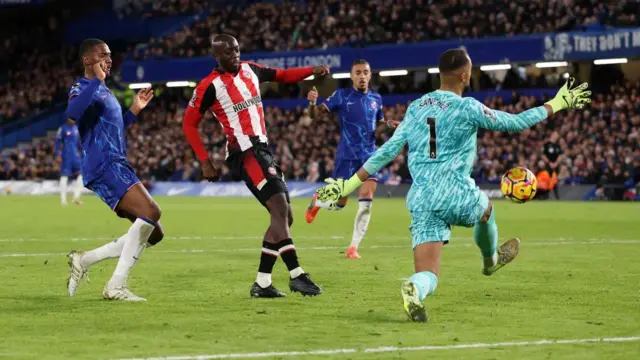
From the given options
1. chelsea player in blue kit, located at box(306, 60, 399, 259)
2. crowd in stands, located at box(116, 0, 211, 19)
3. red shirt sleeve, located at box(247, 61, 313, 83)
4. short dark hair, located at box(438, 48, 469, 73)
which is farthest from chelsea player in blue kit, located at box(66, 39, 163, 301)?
crowd in stands, located at box(116, 0, 211, 19)

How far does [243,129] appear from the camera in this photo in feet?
35.0

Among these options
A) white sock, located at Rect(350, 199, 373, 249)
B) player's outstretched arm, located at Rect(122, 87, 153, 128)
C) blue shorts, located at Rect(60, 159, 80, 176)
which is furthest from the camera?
blue shorts, located at Rect(60, 159, 80, 176)

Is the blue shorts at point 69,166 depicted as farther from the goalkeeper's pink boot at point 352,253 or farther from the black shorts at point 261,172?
the black shorts at point 261,172

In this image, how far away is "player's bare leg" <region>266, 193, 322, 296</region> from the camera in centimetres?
1055

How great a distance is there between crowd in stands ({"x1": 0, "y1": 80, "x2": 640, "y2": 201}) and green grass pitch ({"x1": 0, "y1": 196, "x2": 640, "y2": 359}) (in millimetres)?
17731

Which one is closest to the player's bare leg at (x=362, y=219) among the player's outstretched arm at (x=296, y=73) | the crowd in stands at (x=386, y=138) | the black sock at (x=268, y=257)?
the player's outstretched arm at (x=296, y=73)

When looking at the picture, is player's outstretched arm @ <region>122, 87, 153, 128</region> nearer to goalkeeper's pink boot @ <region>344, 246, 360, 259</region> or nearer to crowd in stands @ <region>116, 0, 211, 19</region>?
goalkeeper's pink boot @ <region>344, 246, 360, 259</region>

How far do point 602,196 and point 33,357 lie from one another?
32.0 metres

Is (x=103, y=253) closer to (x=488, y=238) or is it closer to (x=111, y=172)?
(x=111, y=172)

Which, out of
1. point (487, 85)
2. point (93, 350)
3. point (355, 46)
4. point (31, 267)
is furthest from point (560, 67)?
point (93, 350)

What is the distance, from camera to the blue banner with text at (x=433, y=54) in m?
40.1

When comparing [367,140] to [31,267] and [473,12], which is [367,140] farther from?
[473,12]

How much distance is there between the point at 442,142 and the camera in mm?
8633

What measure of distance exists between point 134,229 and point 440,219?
310 centimetres
